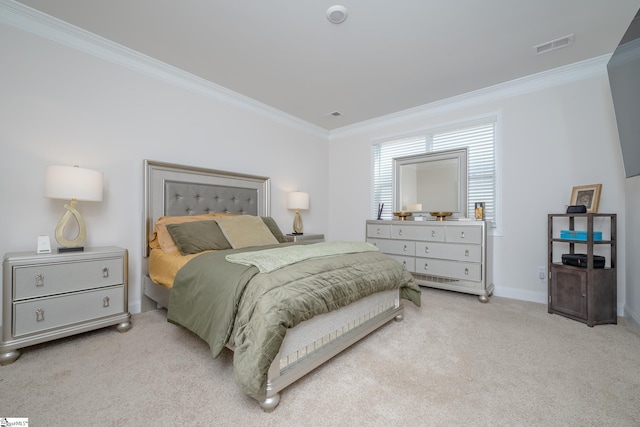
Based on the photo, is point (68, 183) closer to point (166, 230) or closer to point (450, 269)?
point (166, 230)

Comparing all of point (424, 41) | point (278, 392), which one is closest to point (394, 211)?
point (424, 41)

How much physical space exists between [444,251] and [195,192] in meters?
3.06

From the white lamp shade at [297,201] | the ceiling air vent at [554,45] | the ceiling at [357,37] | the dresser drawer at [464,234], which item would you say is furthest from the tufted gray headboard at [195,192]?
the ceiling air vent at [554,45]

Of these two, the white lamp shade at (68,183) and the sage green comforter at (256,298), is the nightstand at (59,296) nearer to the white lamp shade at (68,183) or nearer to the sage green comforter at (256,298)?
the white lamp shade at (68,183)

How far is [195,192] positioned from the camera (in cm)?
304

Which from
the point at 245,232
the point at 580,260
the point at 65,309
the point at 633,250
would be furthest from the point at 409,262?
the point at 65,309

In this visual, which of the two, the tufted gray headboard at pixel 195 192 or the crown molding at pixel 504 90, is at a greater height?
the crown molding at pixel 504 90

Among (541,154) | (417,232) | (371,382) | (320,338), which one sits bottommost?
(371,382)

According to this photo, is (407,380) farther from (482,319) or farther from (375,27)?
(375,27)

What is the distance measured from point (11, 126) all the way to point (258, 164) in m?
2.31

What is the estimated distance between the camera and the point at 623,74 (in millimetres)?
1867

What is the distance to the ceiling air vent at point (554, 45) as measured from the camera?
2382 millimetres

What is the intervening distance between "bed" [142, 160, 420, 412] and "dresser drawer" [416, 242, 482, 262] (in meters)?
1.07

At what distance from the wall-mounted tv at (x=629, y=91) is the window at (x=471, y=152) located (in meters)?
1.37
